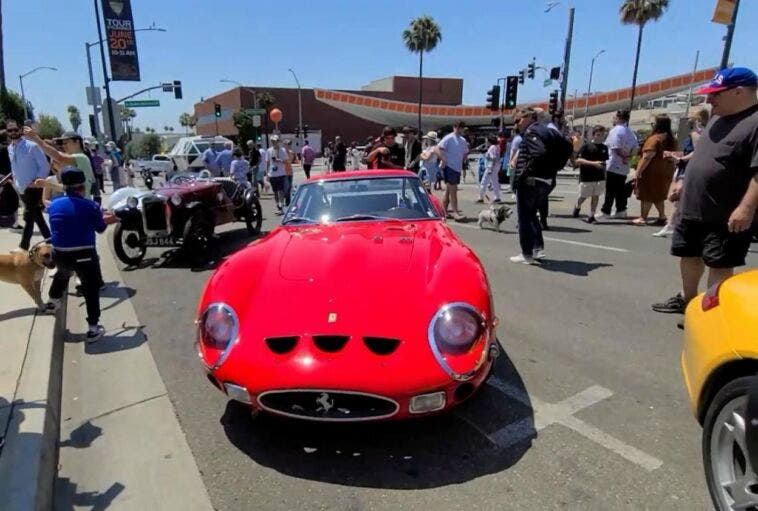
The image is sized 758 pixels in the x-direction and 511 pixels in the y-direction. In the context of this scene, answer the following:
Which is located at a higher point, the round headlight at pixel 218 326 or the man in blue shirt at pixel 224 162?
the man in blue shirt at pixel 224 162

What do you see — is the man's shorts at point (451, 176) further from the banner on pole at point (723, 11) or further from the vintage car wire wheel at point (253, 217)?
the banner on pole at point (723, 11)

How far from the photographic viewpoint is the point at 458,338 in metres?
2.54

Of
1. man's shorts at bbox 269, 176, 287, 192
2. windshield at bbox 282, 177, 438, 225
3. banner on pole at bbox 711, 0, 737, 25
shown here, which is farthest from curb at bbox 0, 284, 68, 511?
banner on pole at bbox 711, 0, 737, 25

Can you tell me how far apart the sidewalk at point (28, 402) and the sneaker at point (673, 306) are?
4.80m

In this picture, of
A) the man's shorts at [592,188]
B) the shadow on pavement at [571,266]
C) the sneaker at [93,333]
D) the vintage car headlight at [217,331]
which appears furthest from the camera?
the man's shorts at [592,188]

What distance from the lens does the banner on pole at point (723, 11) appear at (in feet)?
41.4

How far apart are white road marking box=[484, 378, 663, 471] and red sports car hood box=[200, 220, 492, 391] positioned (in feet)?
2.21

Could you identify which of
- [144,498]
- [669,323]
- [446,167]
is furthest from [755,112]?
[446,167]

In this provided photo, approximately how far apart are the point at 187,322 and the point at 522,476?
3.60 meters

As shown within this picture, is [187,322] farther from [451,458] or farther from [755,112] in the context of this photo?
[755,112]

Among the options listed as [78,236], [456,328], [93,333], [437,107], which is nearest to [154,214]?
[78,236]

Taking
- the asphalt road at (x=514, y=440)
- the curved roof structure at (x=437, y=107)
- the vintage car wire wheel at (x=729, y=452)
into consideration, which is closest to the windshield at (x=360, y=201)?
the asphalt road at (x=514, y=440)

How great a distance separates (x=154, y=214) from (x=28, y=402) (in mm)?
4477

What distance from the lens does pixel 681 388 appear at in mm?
3219
